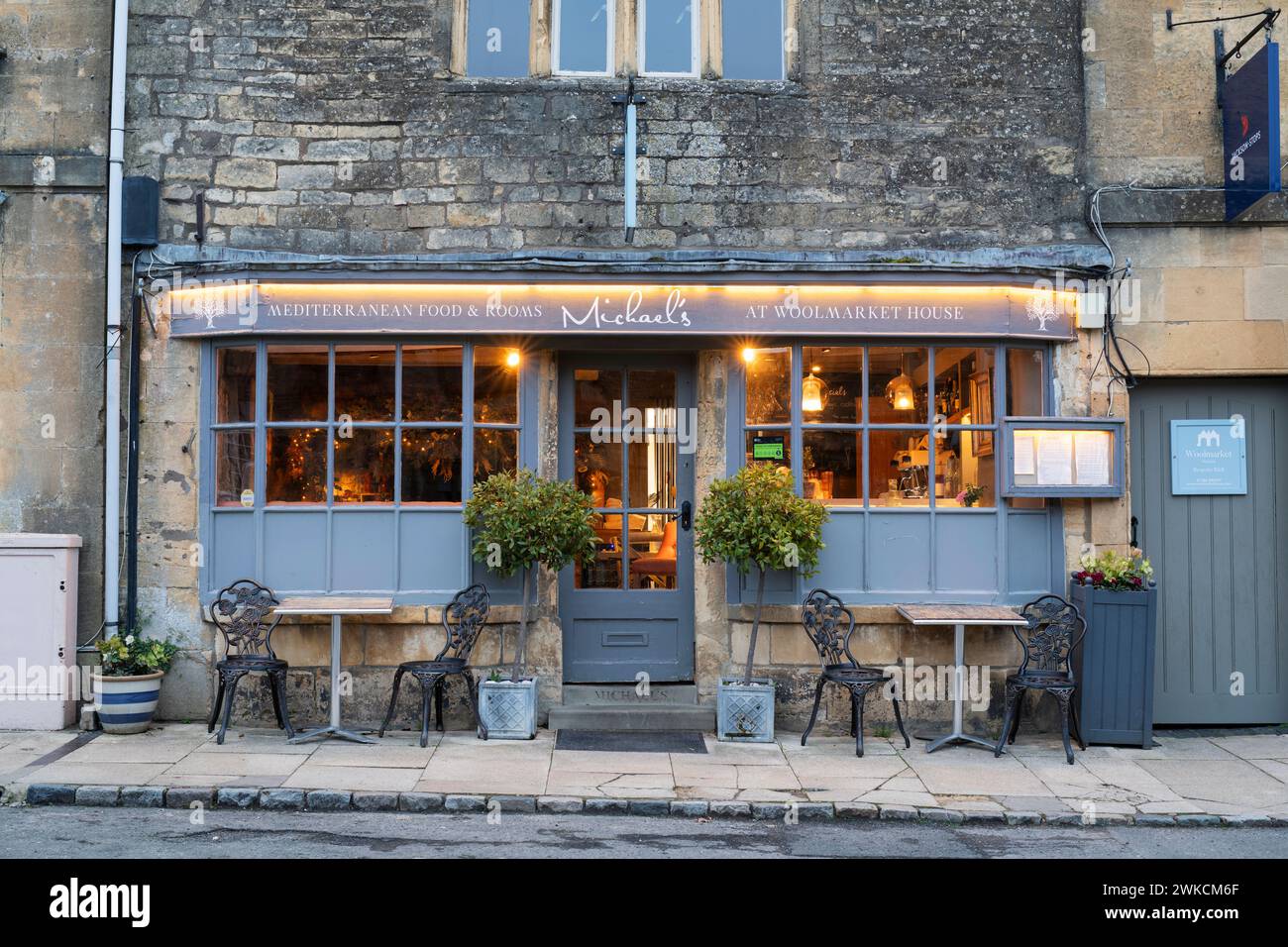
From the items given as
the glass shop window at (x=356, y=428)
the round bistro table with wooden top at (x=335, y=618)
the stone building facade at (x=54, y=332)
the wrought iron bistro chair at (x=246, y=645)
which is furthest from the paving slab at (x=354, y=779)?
the stone building facade at (x=54, y=332)

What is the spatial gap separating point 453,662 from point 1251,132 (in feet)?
23.6

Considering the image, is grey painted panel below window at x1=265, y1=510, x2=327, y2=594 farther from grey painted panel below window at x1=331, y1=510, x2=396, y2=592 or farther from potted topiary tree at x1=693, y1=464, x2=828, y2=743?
potted topiary tree at x1=693, y1=464, x2=828, y2=743

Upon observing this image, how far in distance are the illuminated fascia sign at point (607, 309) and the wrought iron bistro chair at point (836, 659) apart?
2086 millimetres

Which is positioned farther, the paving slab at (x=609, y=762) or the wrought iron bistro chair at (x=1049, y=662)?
the wrought iron bistro chair at (x=1049, y=662)

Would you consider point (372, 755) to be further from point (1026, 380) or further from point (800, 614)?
point (1026, 380)

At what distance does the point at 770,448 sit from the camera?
30.3 ft

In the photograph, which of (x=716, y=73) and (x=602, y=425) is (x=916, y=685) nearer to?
(x=602, y=425)

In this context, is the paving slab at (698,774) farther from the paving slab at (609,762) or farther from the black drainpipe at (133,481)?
the black drainpipe at (133,481)

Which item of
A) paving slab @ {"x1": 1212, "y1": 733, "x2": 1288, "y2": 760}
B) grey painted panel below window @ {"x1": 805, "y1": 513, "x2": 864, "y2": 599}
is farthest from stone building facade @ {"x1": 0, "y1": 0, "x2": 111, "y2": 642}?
paving slab @ {"x1": 1212, "y1": 733, "x2": 1288, "y2": 760}

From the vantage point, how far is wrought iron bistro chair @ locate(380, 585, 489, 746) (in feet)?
27.6

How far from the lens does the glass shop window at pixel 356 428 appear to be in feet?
29.8

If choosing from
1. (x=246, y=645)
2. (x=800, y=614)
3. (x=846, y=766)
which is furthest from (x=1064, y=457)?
(x=246, y=645)

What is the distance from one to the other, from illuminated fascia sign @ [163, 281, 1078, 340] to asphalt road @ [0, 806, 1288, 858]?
3.71 meters

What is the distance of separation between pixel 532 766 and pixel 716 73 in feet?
18.3
